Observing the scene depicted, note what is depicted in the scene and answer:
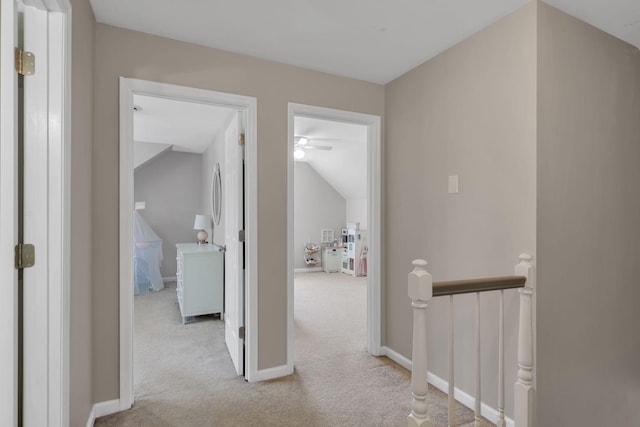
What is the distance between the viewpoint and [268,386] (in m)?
2.31

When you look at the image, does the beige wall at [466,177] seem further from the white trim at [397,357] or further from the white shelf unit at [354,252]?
the white shelf unit at [354,252]

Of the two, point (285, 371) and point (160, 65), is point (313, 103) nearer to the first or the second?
point (160, 65)

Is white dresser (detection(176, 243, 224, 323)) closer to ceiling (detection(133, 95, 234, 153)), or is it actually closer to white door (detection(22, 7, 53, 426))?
ceiling (detection(133, 95, 234, 153))

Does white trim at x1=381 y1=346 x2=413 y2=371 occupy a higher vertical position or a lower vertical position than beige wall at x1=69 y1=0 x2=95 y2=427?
lower

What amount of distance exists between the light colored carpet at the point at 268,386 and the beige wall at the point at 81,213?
45 cm

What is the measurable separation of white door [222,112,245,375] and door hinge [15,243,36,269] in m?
1.31

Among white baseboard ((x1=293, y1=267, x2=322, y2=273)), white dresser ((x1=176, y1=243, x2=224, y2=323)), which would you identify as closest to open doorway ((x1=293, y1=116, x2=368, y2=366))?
white baseboard ((x1=293, y1=267, x2=322, y2=273))

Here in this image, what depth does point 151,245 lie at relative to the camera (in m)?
5.17

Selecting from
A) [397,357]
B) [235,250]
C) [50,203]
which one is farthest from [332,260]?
[50,203]

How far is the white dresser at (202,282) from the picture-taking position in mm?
3613

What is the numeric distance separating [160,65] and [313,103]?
106 cm

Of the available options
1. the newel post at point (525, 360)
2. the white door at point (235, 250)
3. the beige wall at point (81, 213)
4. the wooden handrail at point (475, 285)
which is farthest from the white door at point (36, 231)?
the newel post at point (525, 360)

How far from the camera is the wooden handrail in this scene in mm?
1434

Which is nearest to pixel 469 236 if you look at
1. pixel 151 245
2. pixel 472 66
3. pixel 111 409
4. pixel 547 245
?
pixel 547 245
